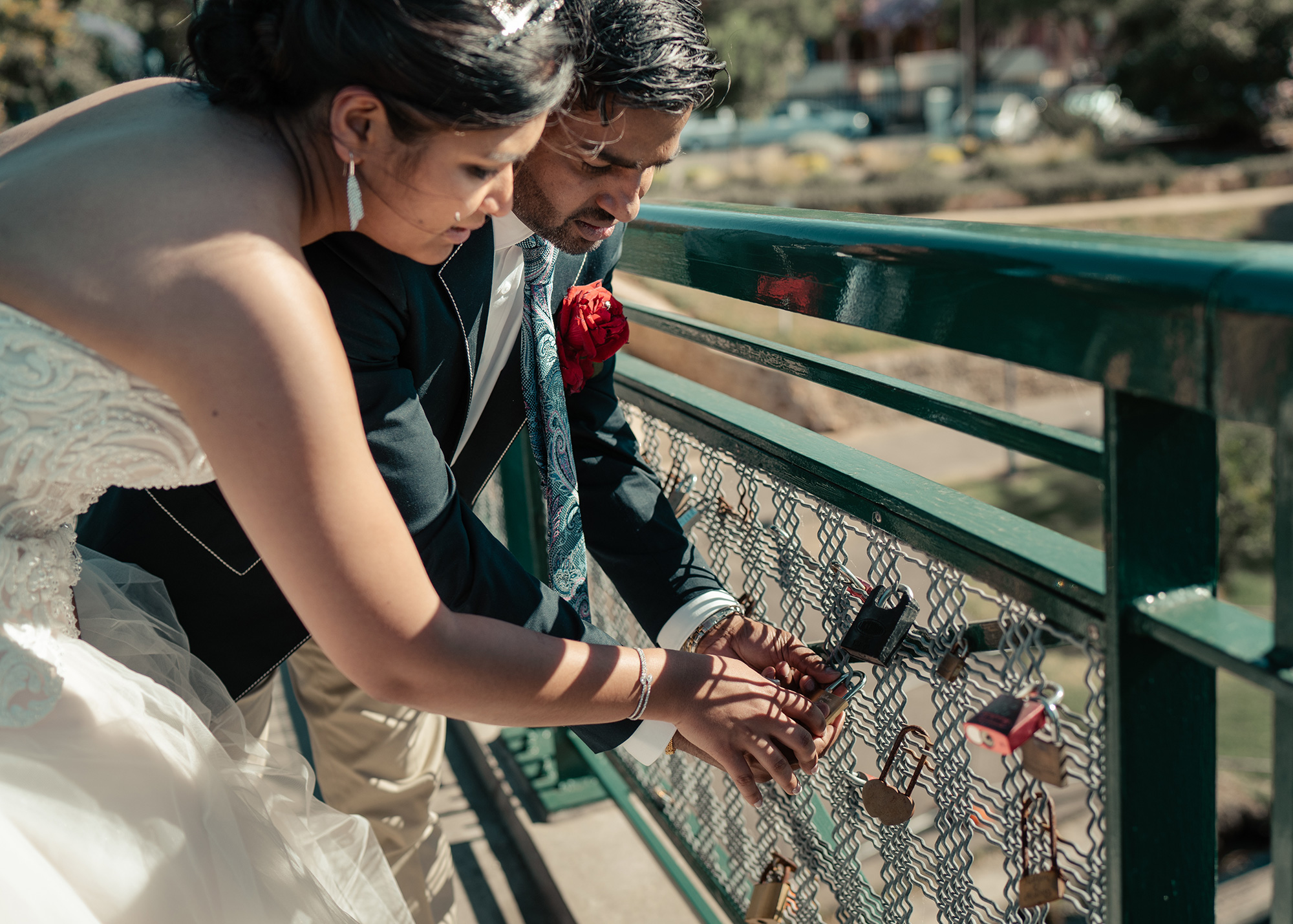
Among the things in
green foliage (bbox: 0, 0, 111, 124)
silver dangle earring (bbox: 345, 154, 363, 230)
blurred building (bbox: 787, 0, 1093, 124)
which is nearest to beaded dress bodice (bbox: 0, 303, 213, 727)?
silver dangle earring (bbox: 345, 154, 363, 230)

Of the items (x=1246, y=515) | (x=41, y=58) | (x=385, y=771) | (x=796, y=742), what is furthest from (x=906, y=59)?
(x=796, y=742)

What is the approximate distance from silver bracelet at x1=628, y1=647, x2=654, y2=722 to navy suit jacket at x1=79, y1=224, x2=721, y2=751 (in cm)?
9

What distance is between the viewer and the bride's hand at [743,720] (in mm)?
1361

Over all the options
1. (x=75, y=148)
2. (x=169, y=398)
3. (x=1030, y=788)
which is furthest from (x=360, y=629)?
(x=1030, y=788)

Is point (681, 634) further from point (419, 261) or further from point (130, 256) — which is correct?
point (130, 256)

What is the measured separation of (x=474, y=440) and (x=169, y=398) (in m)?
0.68

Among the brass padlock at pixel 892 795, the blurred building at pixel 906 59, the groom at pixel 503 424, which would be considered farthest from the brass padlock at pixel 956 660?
the blurred building at pixel 906 59

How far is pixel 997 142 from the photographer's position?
2894cm

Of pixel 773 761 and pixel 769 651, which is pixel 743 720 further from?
pixel 769 651

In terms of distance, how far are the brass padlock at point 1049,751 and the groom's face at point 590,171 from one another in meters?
0.89

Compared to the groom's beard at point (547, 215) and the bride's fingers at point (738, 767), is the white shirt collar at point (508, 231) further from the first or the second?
the bride's fingers at point (738, 767)

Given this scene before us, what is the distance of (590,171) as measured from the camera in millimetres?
1531

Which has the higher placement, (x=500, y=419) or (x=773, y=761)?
(x=500, y=419)

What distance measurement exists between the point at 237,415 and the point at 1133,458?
0.83m
